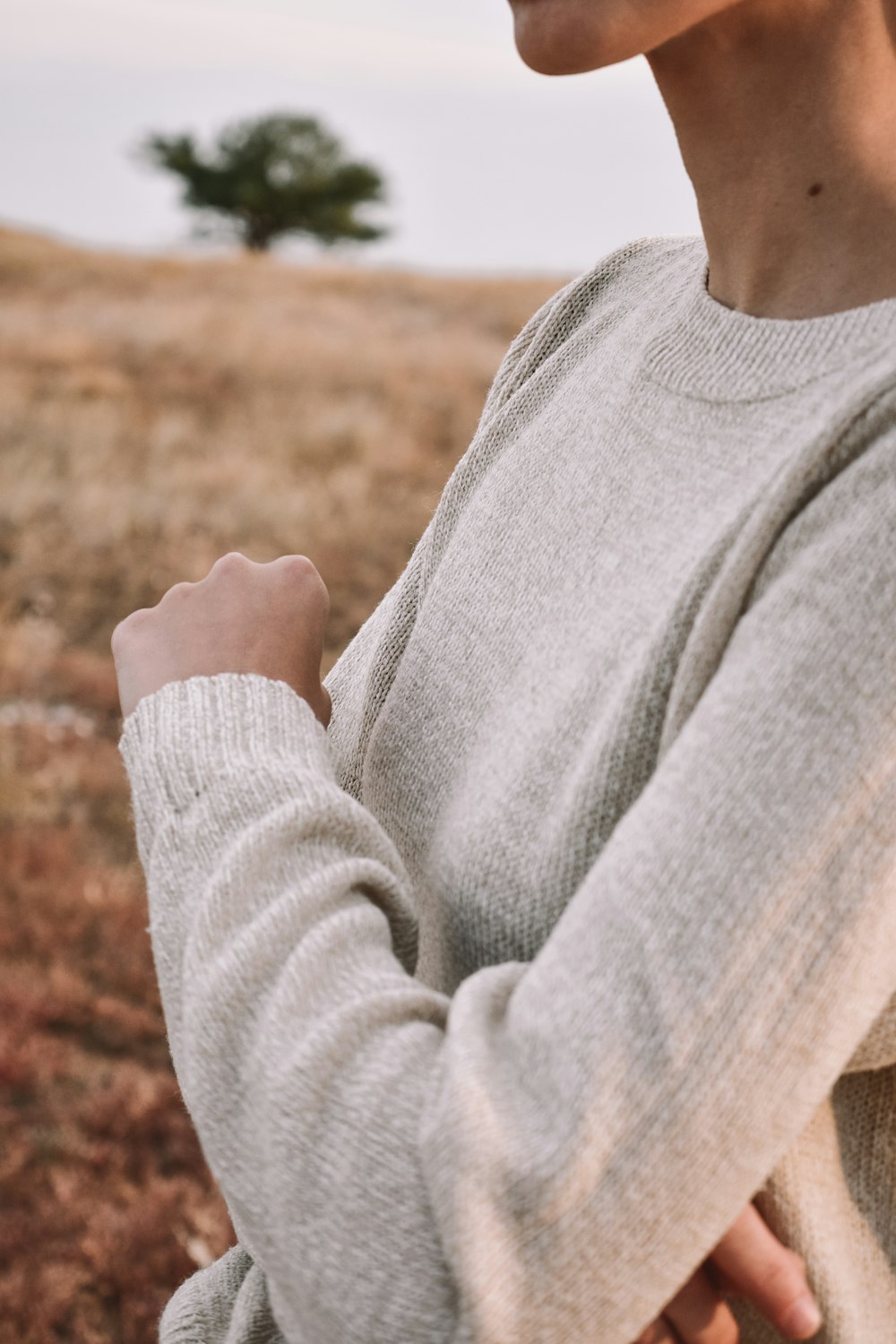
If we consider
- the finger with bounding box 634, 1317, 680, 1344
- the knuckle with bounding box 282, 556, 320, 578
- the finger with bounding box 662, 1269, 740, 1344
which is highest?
the knuckle with bounding box 282, 556, 320, 578

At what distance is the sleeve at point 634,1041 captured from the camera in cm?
73

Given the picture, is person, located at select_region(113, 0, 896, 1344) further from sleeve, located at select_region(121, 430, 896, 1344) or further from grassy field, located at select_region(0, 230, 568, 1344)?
grassy field, located at select_region(0, 230, 568, 1344)

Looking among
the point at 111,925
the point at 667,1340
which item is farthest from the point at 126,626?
the point at 111,925

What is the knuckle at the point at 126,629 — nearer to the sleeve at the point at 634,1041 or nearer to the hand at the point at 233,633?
the hand at the point at 233,633

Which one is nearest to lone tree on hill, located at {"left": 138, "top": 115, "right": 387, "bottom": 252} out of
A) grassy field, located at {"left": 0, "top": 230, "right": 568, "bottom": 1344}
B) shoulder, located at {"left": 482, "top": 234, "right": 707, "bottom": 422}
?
grassy field, located at {"left": 0, "top": 230, "right": 568, "bottom": 1344}

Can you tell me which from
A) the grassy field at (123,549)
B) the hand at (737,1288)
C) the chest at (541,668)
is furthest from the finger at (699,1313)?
the grassy field at (123,549)

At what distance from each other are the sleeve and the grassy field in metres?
1.62

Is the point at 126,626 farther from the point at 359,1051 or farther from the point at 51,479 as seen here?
the point at 51,479

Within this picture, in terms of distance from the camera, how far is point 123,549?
28.1 ft

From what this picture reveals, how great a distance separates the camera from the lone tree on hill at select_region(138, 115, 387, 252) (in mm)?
29781

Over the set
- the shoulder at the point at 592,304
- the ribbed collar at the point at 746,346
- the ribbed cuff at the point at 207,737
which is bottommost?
the ribbed cuff at the point at 207,737

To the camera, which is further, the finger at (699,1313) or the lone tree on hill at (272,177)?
the lone tree on hill at (272,177)

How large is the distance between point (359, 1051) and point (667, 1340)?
310 mm

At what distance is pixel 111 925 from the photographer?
15.7 ft
